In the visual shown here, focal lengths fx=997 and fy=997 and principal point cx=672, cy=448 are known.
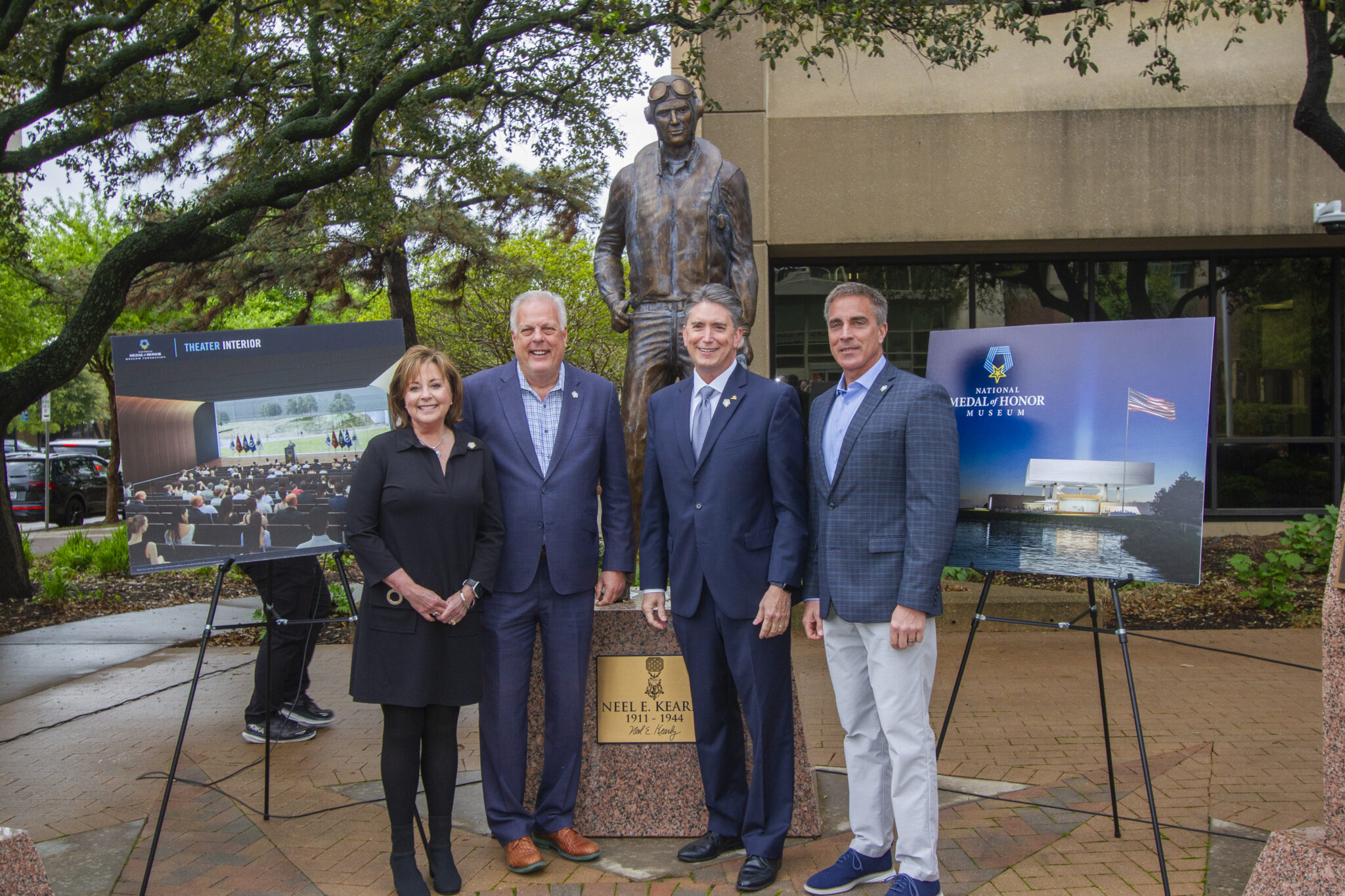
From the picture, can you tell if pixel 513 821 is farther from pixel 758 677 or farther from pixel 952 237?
pixel 952 237

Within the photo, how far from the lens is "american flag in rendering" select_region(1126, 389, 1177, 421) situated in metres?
3.78

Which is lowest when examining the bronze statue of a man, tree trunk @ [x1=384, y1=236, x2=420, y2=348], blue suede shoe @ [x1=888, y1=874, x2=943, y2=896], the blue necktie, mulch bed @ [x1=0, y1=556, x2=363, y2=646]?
mulch bed @ [x1=0, y1=556, x2=363, y2=646]

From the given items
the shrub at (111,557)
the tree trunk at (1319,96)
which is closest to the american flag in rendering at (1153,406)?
the tree trunk at (1319,96)

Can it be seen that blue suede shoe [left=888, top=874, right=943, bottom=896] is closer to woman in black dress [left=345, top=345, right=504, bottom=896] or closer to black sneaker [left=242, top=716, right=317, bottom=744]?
woman in black dress [left=345, top=345, right=504, bottom=896]

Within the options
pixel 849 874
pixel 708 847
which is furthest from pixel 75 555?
pixel 849 874

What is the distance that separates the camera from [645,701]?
13.3 feet

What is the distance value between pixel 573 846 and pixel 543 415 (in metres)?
1.65

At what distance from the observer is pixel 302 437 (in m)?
4.34

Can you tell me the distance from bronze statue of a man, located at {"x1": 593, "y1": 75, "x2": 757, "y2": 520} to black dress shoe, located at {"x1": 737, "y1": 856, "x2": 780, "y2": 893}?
1987 mm

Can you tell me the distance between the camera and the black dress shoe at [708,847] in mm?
3727

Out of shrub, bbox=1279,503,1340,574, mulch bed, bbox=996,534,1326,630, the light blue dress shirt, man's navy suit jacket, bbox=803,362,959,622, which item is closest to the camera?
man's navy suit jacket, bbox=803,362,959,622

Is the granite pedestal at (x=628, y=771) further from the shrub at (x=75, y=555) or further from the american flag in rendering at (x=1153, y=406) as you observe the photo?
the shrub at (x=75, y=555)

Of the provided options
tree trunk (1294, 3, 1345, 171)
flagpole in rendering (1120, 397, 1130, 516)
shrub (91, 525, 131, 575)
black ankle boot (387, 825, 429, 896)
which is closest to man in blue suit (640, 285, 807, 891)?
black ankle boot (387, 825, 429, 896)

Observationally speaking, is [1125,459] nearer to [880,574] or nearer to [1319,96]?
[880,574]
